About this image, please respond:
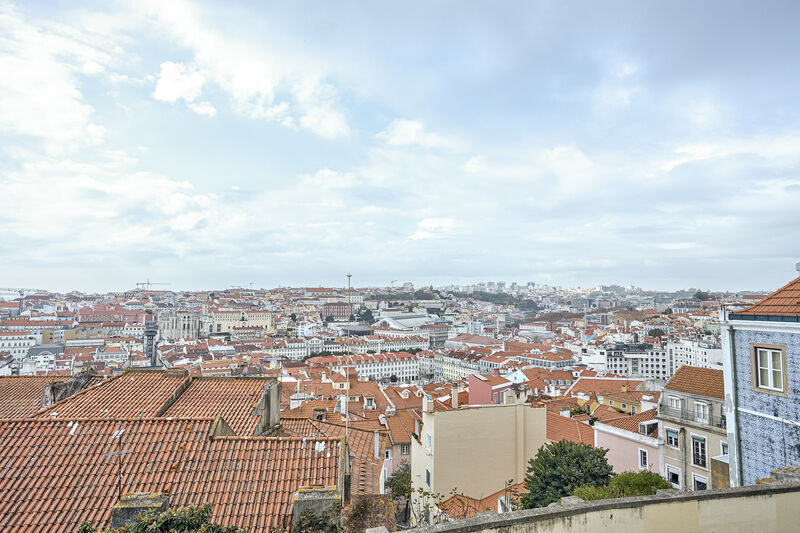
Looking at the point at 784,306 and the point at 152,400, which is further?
the point at 152,400

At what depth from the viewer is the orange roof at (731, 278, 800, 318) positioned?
7375mm

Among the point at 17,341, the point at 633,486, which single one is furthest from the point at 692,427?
the point at 17,341

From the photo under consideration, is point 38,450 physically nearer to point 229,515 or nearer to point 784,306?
point 229,515

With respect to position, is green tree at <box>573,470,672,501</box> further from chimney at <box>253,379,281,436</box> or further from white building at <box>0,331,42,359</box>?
white building at <box>0,331,42,359</box>

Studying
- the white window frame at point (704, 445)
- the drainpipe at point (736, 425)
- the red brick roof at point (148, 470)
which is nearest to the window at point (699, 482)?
the white window frame at point (704, 445)

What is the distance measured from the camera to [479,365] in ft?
253

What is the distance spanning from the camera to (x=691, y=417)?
15.1 meters

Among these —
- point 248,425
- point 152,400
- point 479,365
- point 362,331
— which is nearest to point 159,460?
point 248,425

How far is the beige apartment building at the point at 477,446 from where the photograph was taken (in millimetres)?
15141

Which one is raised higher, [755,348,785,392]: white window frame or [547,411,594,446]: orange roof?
[755,348,785,392]: white window frame

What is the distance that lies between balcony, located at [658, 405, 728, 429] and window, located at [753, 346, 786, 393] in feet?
24.9

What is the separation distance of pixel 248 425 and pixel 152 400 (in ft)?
7.12

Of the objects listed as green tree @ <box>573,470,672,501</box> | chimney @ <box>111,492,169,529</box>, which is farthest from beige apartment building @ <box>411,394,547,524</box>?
chimney @ <box>111,492,169,529</box>

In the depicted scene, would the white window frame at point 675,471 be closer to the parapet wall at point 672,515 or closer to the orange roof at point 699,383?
the orange roof at point 699,383
